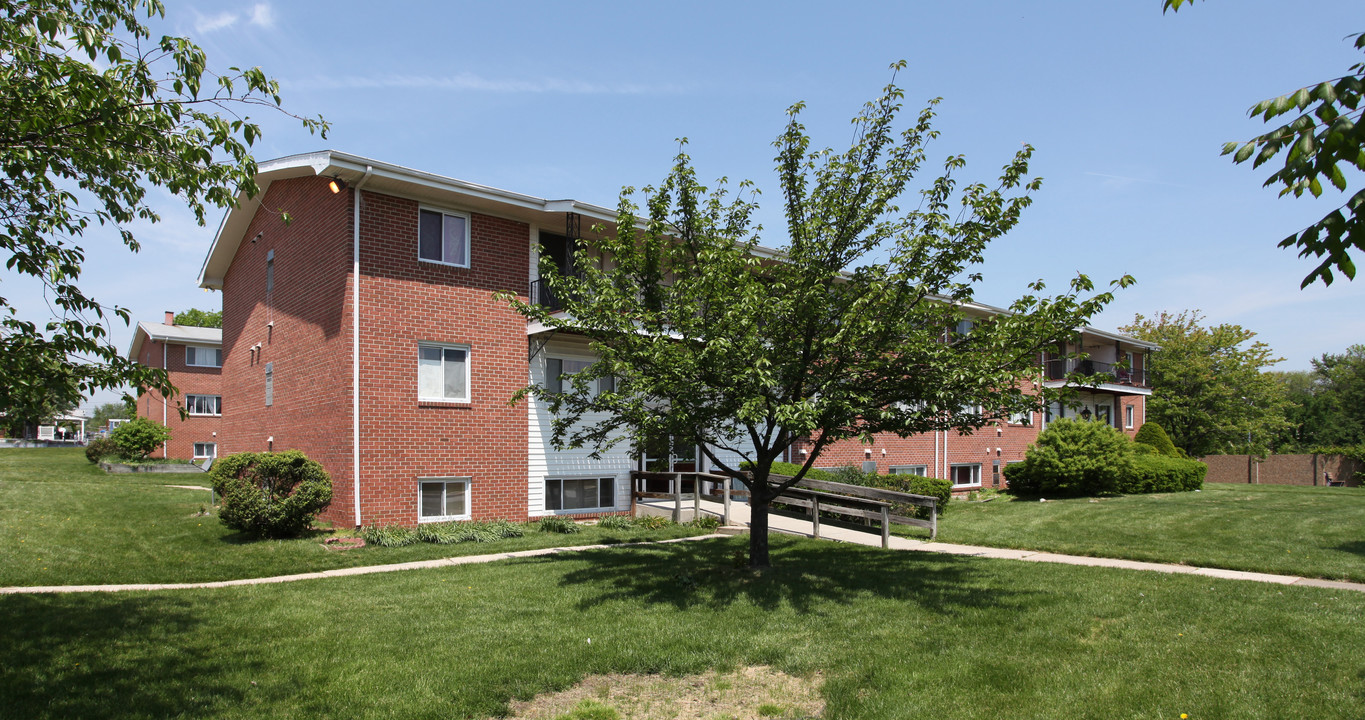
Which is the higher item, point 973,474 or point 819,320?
point 819,320

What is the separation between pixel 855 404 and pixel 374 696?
18.6ft

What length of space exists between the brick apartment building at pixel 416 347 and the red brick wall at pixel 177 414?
22.2m

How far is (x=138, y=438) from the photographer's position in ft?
107

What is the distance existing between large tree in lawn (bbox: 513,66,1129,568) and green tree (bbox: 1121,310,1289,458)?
133 feet

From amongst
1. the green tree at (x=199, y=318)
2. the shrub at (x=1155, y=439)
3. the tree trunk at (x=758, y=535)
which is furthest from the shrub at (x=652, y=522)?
the green tree at (x=199, y=318)

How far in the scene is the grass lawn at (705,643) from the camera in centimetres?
582

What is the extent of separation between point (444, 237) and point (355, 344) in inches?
113

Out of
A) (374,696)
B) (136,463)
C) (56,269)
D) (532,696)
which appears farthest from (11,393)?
(136,463)

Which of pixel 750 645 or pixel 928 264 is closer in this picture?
pixel 750 645

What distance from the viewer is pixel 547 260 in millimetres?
10109

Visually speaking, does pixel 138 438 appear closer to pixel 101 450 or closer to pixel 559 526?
pixel 101 450

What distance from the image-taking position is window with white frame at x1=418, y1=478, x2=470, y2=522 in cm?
1585

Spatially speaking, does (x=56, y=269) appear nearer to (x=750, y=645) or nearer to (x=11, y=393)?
(x=11, y=393)

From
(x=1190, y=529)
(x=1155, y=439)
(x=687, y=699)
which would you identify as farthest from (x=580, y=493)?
(x=1155, y=439)
